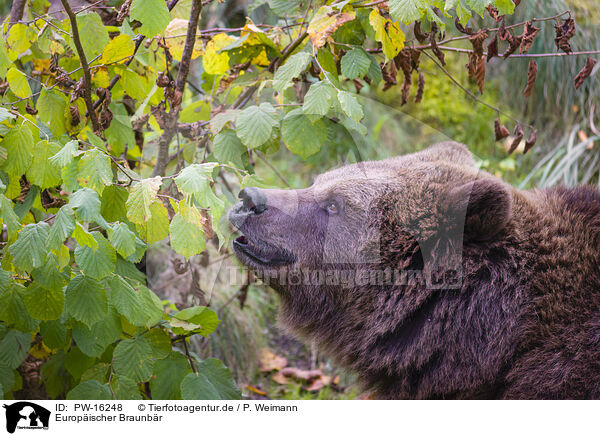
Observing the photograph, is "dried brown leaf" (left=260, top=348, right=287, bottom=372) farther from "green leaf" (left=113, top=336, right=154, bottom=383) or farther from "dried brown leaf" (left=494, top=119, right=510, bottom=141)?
"dried brown leaf" (left=494, top=119, right=510, bottom=141)

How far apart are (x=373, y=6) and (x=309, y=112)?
704mm

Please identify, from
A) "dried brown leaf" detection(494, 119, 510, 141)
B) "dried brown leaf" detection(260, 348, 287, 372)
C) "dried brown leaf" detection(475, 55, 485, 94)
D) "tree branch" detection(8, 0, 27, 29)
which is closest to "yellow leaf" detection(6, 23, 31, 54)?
"tree branch" detection(8, 0, 27, 29)

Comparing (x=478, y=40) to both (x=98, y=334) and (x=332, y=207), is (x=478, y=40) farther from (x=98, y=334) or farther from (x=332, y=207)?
(x=98, y=334)

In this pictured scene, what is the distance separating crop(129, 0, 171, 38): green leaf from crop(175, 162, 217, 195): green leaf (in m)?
0.63

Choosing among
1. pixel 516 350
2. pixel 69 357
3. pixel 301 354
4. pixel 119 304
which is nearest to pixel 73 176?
pixel 119 304

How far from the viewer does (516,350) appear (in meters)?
2.70

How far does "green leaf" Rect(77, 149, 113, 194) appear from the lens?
2.32 m

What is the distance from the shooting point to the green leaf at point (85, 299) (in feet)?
7.97

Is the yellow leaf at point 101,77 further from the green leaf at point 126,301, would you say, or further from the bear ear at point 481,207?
the bear ear at point 481,207

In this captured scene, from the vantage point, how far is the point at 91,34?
9.12 feet

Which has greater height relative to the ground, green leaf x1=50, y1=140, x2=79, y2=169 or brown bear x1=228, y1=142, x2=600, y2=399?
green leaf x1=50, y1=140, x2=79, y2=169

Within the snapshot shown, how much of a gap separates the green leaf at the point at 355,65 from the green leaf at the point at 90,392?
1906mm

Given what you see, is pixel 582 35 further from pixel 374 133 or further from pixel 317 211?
pixel 317 211

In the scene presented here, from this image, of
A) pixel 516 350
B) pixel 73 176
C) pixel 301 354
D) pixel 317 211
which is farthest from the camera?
pixel 301 354
